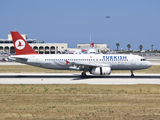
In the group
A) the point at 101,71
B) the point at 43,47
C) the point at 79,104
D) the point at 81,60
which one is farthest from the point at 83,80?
the point at 43,47

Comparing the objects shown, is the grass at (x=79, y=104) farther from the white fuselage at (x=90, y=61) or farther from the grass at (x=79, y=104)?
the white fuselage at (x=90, y=61)

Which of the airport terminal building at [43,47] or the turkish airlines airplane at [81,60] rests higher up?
the airport terminal building at [43,47]

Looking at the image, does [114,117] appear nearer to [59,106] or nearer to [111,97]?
[59,106]

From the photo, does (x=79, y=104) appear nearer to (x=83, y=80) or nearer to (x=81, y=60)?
(x=83, y=80)

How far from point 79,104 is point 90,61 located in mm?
21749

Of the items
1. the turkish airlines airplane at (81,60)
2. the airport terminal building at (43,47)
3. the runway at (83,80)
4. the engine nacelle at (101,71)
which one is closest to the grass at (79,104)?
the runway at (83,80)

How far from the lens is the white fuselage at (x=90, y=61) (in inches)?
1577

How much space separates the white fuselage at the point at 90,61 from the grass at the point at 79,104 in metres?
14.4

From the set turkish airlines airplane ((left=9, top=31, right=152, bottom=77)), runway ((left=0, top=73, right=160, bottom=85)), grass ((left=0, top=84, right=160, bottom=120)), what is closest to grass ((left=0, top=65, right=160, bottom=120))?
grass ((left=0, top=84, right=160, bottom=120))

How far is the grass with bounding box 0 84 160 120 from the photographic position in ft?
52.0

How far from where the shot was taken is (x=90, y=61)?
133 ft

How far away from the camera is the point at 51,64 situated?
40.6m

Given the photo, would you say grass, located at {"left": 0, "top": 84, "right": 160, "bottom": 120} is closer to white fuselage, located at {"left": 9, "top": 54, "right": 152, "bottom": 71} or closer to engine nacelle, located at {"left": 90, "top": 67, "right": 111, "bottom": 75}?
engine nacelle, located at {"left": 90, "top": 67, "right": 111, "bottom": 75}

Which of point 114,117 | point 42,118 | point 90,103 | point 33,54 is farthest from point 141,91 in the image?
point 33,54
